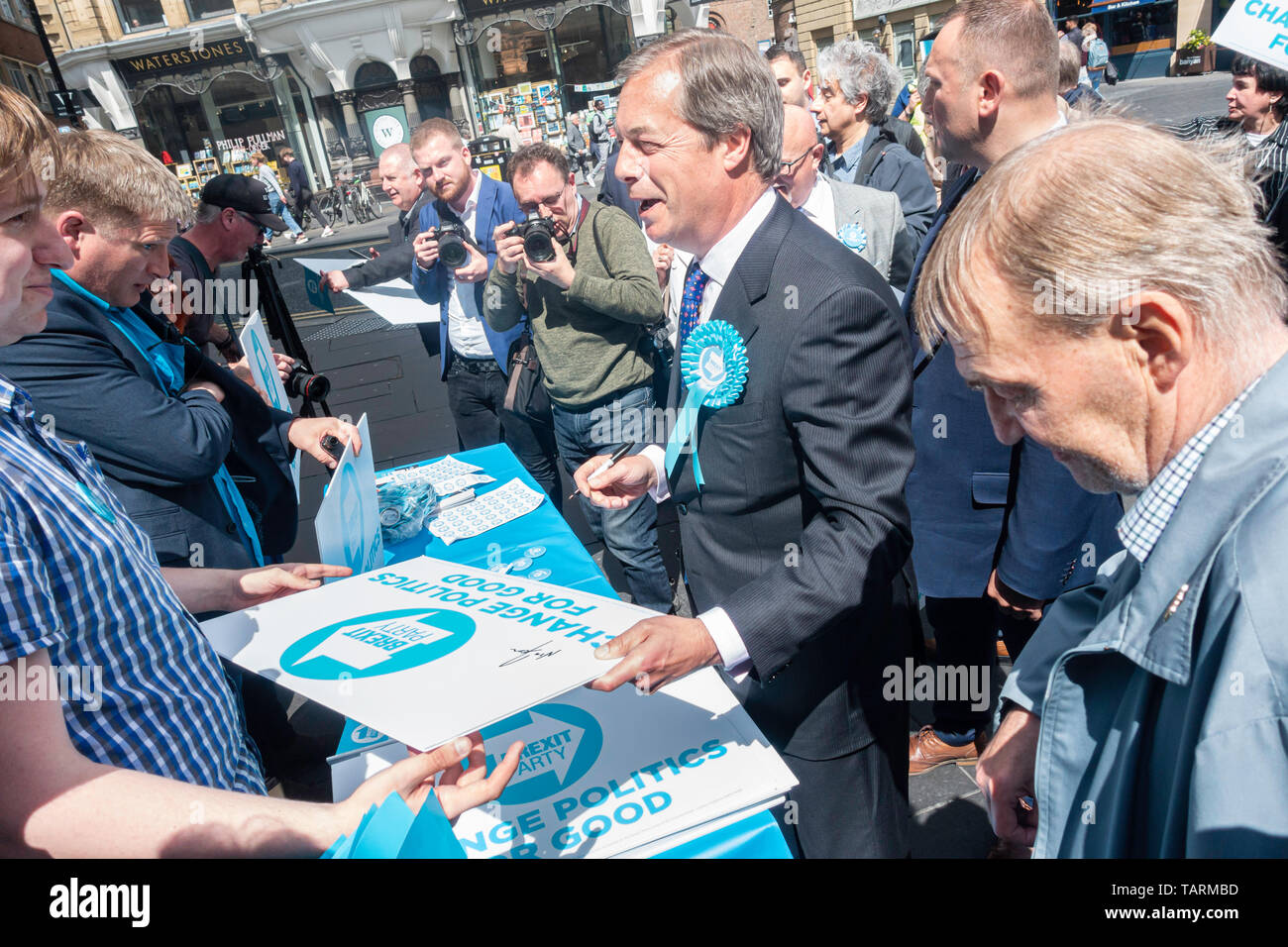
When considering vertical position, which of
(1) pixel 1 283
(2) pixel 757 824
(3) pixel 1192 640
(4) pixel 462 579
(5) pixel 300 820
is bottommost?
(2) pixel 757 824

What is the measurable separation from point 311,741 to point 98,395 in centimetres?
163

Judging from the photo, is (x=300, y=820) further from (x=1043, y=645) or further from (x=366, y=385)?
(x=366, y=385)

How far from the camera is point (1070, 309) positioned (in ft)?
2.79

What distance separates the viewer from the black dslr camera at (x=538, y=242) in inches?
114

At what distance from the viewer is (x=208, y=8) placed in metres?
24.0

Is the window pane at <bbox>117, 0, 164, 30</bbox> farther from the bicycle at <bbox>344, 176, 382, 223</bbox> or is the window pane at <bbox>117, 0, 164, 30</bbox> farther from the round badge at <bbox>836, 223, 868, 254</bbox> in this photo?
the round badge at <bbox>836, 223, 868, 254</bbox>

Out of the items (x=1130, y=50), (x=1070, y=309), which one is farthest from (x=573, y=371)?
(x=1130, y=50)

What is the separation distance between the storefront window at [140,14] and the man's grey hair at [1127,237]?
30.6 meters

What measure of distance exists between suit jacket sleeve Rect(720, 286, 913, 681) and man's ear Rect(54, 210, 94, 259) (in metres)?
1.66

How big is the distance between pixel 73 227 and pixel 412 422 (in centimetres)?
439

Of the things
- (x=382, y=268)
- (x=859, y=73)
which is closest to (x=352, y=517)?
(x=382, y=268)

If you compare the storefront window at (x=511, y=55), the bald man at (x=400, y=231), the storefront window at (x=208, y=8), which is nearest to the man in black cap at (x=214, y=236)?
the bald man at (x=400, y=231)

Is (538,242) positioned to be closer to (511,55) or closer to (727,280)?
(727,280)

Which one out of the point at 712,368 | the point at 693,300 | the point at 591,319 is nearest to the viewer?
the point at 712,368
